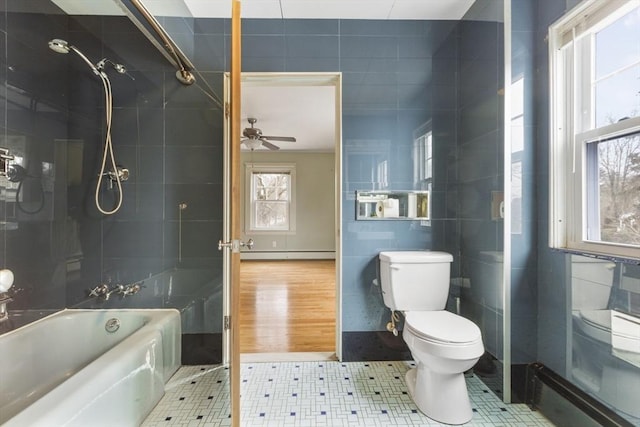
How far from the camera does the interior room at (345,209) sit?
124 cm

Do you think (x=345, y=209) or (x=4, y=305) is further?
(x=345, y=209)

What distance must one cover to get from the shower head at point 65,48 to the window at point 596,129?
2617 mm

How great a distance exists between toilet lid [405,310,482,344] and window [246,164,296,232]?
425 centimetres

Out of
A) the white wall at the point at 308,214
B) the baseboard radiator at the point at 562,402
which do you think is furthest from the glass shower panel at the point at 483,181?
the white wall at the point at 308,214

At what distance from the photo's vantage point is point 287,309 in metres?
2.93

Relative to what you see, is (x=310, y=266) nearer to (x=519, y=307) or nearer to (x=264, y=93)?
(x=264, y=93)

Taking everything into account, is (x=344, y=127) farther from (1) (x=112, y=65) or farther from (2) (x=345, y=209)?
(1) (x=112, y=65)

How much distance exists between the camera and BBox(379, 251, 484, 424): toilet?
4.33ft

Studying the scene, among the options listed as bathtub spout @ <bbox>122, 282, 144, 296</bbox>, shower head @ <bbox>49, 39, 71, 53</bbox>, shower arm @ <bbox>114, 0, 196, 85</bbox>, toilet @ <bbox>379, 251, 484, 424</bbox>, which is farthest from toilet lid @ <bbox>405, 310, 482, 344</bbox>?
shower head @ <bbox>49, 39, 71, 53</bbox>

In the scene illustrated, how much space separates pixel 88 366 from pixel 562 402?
7.31ft

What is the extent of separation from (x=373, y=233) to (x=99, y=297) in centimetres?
179

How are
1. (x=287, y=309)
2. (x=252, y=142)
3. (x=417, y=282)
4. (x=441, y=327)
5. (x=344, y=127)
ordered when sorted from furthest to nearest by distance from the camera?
(x=252, y=142) < (x=287, y=309) < (x=344, y=127) < (x=417, y=282) < (x=441, y=327)

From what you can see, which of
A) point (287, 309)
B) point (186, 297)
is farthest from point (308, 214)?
point (186, 297)

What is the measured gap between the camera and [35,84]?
1.47 m
